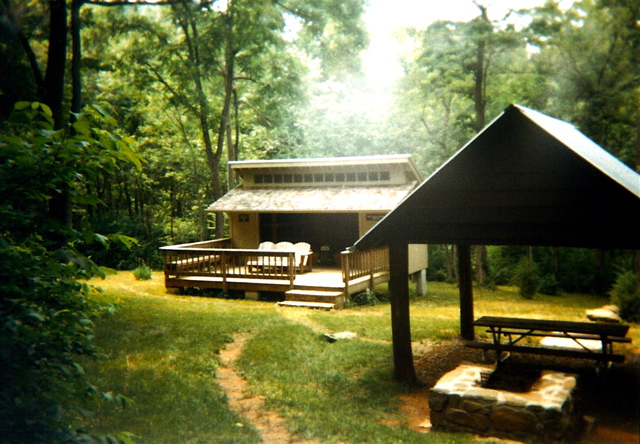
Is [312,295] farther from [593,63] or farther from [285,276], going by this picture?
[593,63]

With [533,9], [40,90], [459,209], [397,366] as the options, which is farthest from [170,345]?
[533,9]

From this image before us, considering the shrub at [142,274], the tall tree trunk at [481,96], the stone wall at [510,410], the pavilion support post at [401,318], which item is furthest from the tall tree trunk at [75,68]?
the shrub at [142,274]

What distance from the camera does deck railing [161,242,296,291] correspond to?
13664mm

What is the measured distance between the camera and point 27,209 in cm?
293

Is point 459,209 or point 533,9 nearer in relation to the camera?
point 459,209

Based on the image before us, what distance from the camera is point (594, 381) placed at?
7.04 meters

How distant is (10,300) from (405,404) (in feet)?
15.8

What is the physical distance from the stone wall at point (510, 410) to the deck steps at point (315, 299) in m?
6.65

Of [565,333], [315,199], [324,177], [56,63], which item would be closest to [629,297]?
[565,333]

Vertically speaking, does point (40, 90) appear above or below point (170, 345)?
above

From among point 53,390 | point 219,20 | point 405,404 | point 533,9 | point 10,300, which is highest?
point 219,20

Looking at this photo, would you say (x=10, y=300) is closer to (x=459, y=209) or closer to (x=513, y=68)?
(x=459, y=209)

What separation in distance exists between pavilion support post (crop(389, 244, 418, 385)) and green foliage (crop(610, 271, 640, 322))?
300 inches

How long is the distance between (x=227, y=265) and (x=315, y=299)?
10.9 feet
